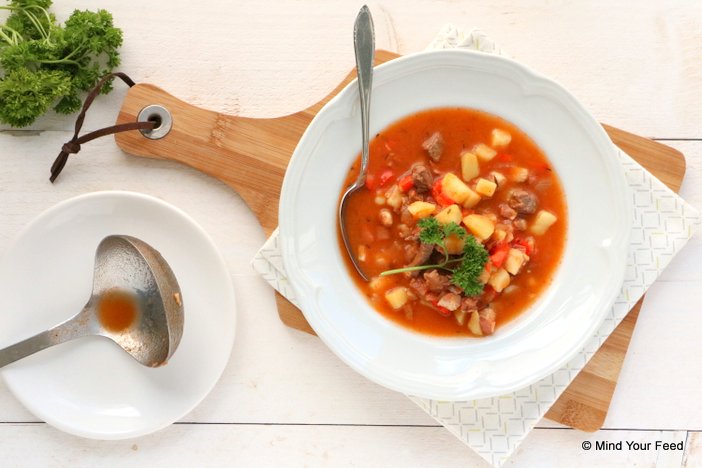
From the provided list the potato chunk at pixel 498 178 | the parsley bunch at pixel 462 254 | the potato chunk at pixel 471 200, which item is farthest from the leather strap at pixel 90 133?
the potato chunk at pixel 498 178

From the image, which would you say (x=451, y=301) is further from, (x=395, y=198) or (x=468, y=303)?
(x=395, y=198)

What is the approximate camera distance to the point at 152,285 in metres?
3.34

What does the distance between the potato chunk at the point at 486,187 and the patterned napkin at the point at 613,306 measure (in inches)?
26.8

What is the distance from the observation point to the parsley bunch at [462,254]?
3.01m

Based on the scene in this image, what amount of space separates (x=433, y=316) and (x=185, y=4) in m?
2.12

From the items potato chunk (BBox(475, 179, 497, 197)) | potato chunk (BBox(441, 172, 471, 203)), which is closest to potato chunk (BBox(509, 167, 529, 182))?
potato chunk (BBox(475, 179, 497, 197))

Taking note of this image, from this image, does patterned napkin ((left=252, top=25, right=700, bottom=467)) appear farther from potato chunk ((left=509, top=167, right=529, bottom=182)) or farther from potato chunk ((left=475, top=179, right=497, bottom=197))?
potato chunk ((left=475, top=179, right=497, bottom=197))

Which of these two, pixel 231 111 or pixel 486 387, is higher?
pixel 231 111

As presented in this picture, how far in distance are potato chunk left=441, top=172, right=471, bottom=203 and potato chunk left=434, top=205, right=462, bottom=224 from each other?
7 cm

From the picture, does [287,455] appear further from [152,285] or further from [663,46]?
[663,46]

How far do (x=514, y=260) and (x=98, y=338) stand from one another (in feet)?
7.15

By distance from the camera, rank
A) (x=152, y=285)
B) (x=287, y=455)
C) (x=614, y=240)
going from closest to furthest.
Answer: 1. (x=614, y=240)
2. (x=152, y=285)
3. (x=287, y=455)

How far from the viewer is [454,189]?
3135 millimetres

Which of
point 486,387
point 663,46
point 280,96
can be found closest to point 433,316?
point 486,387
